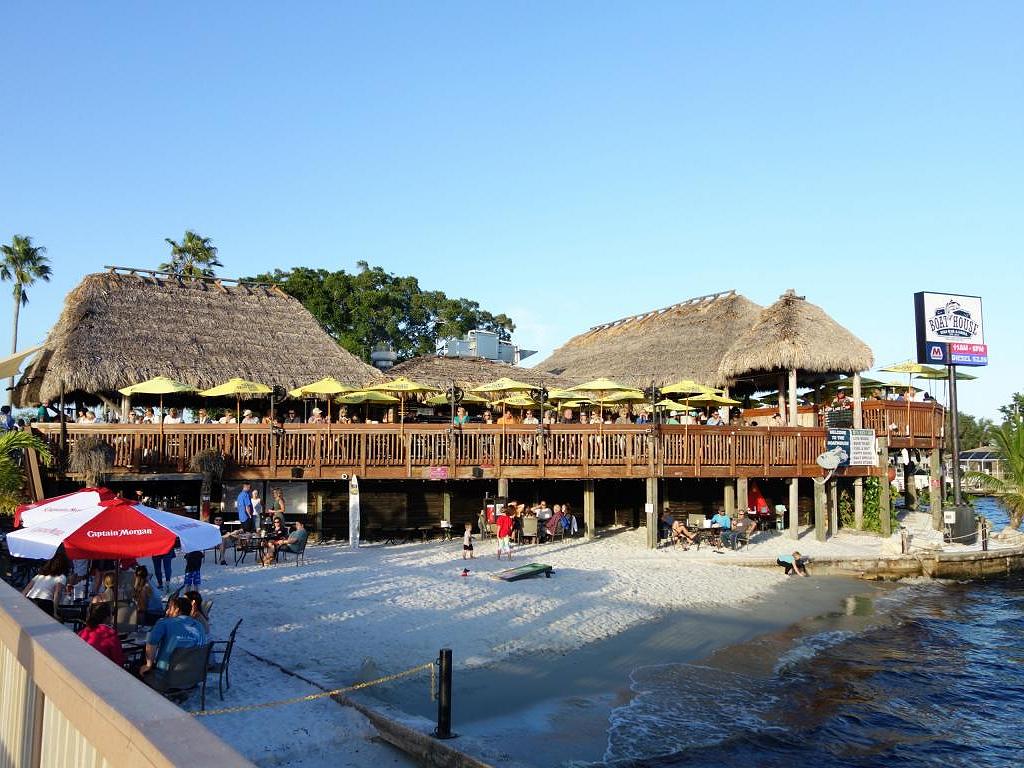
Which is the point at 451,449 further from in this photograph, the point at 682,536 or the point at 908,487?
the point at 908,487

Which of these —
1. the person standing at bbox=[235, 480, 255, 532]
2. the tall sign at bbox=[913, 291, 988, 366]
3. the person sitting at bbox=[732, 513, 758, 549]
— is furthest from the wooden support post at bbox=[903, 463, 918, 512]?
the person standing at bbox=[235, 480, 255, 532]

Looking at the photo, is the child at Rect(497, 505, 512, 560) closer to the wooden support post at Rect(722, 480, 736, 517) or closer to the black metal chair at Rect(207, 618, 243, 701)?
the wooden support post at Rect(722, 480, 736, 517)

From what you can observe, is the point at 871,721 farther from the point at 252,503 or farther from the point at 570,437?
the point at 252,503

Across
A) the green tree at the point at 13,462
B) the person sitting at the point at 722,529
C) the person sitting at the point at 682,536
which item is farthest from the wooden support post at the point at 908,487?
the green tree at the point at 13,462

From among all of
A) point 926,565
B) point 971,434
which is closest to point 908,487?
point 926,565

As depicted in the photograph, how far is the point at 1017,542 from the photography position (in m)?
27.3

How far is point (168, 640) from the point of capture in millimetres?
9188

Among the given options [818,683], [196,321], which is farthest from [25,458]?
[818,683]

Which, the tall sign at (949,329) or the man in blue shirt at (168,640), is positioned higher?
the tall sign at (949,329)

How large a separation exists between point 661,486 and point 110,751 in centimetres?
2423

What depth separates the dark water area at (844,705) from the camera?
32.6 feet

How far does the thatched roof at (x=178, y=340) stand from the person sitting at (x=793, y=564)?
13.6m

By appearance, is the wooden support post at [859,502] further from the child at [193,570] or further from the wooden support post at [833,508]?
the child at [193,570]

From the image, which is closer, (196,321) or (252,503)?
(252,503)
